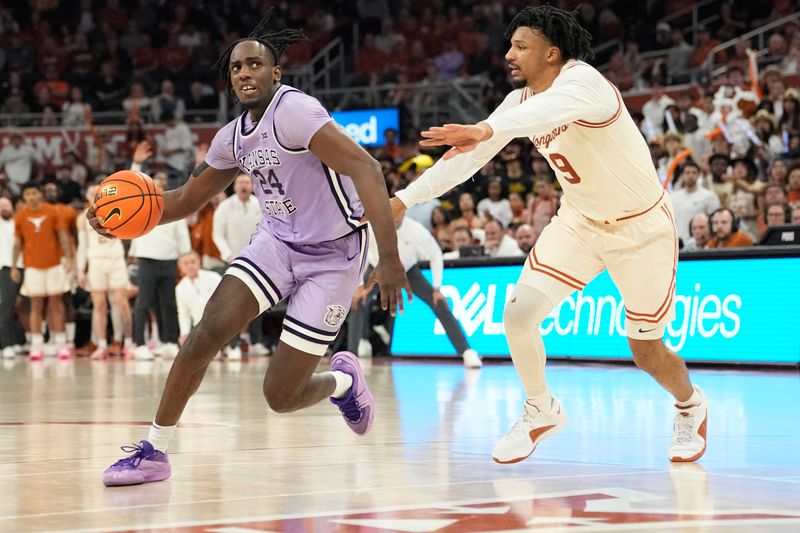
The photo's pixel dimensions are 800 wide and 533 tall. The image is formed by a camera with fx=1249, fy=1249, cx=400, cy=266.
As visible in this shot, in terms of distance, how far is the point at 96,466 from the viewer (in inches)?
235

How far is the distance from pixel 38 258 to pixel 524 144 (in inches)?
299

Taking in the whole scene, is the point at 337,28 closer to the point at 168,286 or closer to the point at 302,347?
the point at 168,286

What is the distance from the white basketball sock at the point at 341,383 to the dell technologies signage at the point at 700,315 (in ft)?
19.0

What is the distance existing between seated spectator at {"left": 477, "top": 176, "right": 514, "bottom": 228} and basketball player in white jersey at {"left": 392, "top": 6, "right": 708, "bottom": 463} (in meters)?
11.4

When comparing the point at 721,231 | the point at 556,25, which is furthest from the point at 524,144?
the point at 556,25

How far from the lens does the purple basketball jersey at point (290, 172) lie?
226 inches

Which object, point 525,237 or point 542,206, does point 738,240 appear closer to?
point 525,237

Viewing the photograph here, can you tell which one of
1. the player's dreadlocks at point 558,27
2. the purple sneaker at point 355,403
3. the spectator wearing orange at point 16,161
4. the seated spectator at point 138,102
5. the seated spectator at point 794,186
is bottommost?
the purple sneaker at point 355,403

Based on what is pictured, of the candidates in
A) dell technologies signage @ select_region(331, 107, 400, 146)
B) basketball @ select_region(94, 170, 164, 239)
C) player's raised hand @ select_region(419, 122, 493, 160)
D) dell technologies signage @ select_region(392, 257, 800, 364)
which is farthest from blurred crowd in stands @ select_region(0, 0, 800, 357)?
player's raised hand @ select_region(419, 122, 493, 160)

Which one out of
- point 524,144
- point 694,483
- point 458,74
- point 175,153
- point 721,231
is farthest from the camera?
point 458,74

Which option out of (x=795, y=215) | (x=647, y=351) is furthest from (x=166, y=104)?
(x=647, y=351)

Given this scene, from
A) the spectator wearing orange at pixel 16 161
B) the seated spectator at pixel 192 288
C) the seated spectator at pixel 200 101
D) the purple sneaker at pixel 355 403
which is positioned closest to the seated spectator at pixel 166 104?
the seated spectator at pixel 200 101

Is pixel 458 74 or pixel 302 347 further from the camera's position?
pixel 458 74

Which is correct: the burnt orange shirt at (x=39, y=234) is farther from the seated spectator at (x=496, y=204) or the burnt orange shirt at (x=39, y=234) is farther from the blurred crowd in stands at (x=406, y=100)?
the seated spectator at (x=496, y=204)
